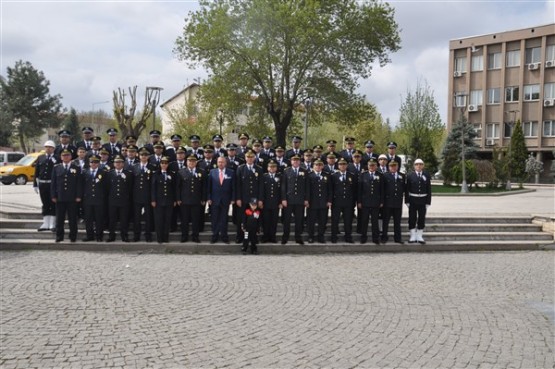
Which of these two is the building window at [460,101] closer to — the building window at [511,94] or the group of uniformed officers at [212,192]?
the building window at [511,94]

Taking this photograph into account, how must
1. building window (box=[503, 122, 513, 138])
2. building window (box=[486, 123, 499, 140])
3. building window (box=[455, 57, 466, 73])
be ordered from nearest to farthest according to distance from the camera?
1. building window (box=[503, 122, 513, 138])
2. building window (box=[486, 123, 499, 140])
3. building window (box=[455, 57, 466, 73])

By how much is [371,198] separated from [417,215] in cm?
142

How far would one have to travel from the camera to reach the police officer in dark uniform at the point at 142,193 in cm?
1058

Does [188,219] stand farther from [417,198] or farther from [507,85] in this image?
[507,85]

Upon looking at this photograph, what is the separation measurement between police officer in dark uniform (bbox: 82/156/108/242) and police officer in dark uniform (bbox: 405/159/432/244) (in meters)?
7.12

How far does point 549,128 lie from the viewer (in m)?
47.2

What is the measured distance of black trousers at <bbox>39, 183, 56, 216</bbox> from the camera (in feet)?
36.3

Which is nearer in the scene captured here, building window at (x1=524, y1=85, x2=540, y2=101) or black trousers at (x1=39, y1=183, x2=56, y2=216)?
black trousers at (x1=39, y1=183, x2=56, y2=216)

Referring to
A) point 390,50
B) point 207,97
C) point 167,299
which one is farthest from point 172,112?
point 167,299

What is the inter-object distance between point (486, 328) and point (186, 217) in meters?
6.90

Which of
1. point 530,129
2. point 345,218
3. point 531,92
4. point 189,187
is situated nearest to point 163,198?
point 189,187

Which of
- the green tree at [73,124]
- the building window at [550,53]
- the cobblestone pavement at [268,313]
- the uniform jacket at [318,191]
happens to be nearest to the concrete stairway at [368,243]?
the cobblestone pavement at [268,313]

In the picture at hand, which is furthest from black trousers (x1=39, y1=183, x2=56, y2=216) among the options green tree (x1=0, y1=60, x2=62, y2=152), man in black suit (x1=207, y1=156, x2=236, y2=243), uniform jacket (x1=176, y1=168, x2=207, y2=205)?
green tree (x1=0, y1=60, x2=62, y2=152)

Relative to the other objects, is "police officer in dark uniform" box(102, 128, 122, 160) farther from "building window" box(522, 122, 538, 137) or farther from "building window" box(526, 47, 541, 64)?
"building window" box(526, 47, 541, 64)
